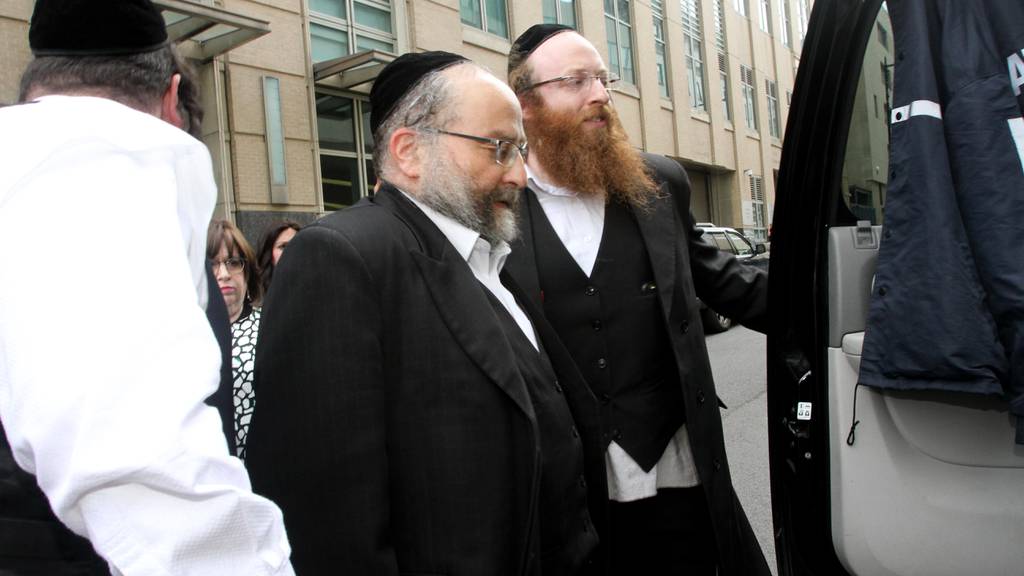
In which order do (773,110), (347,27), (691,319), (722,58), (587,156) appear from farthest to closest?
1. (773,110)
2. (722,58)
3. (347,27)
4. (587,156)
5. (691,319)

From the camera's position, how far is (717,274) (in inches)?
96.7

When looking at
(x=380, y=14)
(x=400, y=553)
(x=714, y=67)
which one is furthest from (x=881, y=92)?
(x=714, y=67)

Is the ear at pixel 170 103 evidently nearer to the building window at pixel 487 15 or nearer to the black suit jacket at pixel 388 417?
the black suit jacket at pixel 388 417

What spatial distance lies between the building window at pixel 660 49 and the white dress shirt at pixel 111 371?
71.1 feet

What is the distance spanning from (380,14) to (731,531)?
41.0ft

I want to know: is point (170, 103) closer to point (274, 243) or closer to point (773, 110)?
point (274, 243)

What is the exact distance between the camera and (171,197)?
984 millimetres

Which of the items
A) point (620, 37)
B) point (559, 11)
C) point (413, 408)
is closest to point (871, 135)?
point (413, 408)

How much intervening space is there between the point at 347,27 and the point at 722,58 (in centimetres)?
1649

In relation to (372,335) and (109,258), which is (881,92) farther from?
(109,258)

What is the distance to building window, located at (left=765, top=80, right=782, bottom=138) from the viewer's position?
28703 mm

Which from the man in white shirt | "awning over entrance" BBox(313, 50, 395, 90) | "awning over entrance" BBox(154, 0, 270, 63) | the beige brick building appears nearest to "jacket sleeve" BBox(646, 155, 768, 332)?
the man in white shirt

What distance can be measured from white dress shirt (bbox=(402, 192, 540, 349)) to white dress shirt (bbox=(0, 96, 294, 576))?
2.72ft

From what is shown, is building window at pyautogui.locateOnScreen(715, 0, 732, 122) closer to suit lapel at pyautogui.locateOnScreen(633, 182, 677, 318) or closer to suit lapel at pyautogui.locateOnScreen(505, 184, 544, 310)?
suit lapel at pyautogui.locateOnScreen(633, 182, 677, 318)
